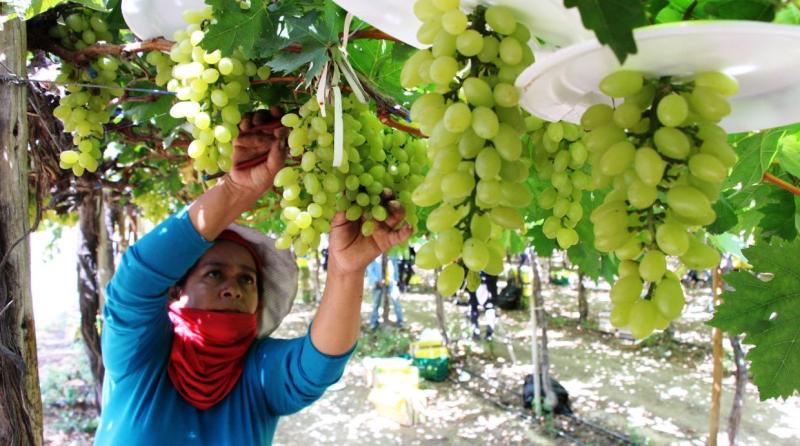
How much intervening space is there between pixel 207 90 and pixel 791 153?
1.36m

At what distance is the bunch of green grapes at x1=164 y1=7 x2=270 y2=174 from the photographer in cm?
93

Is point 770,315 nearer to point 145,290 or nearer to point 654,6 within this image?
point 654,6

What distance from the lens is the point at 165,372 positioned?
5.84 ft

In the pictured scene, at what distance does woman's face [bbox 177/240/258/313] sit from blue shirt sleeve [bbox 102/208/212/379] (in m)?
0.15

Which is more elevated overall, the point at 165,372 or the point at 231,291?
the point at 231,291

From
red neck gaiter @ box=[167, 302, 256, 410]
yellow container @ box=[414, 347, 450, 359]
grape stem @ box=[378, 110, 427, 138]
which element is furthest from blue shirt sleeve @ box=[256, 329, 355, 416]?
yellow container @ box=[414, 347, 450, 359]

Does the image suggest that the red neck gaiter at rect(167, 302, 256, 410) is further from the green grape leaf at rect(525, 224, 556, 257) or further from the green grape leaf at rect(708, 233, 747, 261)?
the green grape leaf at rect(708, 233, 747, 261)

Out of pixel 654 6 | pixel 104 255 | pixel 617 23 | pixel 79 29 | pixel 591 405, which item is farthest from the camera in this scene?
pixel 591 405

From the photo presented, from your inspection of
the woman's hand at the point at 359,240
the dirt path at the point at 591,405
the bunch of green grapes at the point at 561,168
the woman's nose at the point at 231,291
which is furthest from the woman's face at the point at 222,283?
the dirt path at the point at 591,405

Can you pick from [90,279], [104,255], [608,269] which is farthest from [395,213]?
[90,279]

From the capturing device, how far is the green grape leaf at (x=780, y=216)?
4.79ft

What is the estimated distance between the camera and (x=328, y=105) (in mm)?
896

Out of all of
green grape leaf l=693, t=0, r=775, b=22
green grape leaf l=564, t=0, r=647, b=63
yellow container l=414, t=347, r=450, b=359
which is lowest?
yellow container l=414, t=347, r=450, b=359

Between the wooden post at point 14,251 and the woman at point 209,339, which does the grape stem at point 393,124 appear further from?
the wooden post at point 14,251
